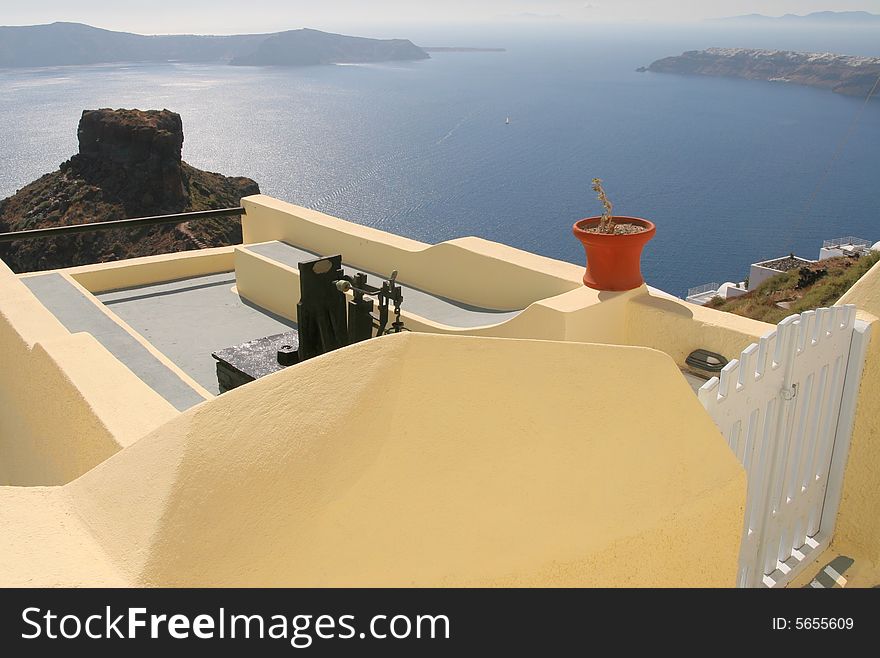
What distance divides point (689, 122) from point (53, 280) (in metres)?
122

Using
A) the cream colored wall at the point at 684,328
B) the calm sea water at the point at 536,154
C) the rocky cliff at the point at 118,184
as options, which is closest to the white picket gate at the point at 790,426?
the cream colored wall at the point at 684,328

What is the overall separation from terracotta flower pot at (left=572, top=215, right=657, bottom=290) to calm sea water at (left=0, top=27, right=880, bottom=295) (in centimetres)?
5761

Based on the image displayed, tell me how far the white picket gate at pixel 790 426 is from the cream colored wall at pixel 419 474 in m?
0.51

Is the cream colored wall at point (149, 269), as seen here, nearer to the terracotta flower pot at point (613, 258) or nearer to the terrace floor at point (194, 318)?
the terrace floor at point (194, 318)

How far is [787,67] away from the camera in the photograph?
151375mm

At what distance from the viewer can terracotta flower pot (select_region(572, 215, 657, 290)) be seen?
5.33 metres

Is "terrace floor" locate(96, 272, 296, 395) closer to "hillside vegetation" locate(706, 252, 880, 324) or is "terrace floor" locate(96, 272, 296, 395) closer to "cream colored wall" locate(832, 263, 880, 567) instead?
"cream colored wall" locate(832, 263, 880, 567)

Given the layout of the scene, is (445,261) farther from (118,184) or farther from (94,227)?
(118,184)

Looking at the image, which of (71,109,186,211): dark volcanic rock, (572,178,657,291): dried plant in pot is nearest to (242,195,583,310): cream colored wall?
(572,178,657,291): dried plant in pot

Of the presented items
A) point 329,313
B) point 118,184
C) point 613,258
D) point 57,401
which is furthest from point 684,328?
point 118,184

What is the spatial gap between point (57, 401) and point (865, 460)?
3959 mm

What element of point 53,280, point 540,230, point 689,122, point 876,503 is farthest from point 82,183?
point 689,122
